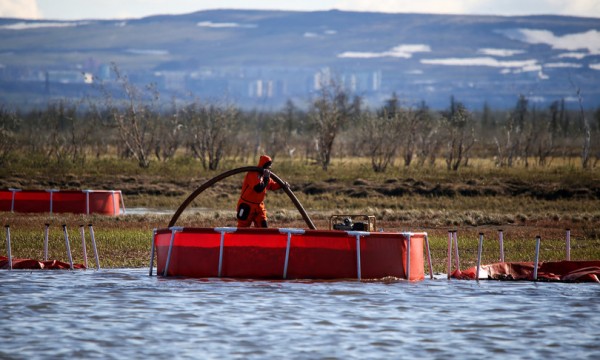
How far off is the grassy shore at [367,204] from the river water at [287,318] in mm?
2856

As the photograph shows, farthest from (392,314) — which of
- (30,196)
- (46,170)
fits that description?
(46,170)

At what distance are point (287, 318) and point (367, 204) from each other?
750 inches

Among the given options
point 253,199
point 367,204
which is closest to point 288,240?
point 253,199

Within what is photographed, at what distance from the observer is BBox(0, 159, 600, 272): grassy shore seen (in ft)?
68.8

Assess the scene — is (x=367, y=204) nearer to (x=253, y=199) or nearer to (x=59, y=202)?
(x=59, y=202)

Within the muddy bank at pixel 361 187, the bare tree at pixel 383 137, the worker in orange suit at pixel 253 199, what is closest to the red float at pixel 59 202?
the muddy bank at pixel 361 187

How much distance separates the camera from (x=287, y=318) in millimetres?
13047

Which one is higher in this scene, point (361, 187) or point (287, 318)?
point (361, 187)

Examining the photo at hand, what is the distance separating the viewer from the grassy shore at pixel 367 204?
2097cm

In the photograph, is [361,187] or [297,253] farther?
[361,187]

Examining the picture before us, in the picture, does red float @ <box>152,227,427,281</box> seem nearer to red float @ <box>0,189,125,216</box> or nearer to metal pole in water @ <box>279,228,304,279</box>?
metal pole in water @ <box>279,228,304,279</box>

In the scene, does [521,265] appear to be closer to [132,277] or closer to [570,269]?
[570,269]

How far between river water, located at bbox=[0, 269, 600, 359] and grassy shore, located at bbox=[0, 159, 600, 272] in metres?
2.86

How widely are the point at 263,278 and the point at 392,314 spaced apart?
8.20 feet
